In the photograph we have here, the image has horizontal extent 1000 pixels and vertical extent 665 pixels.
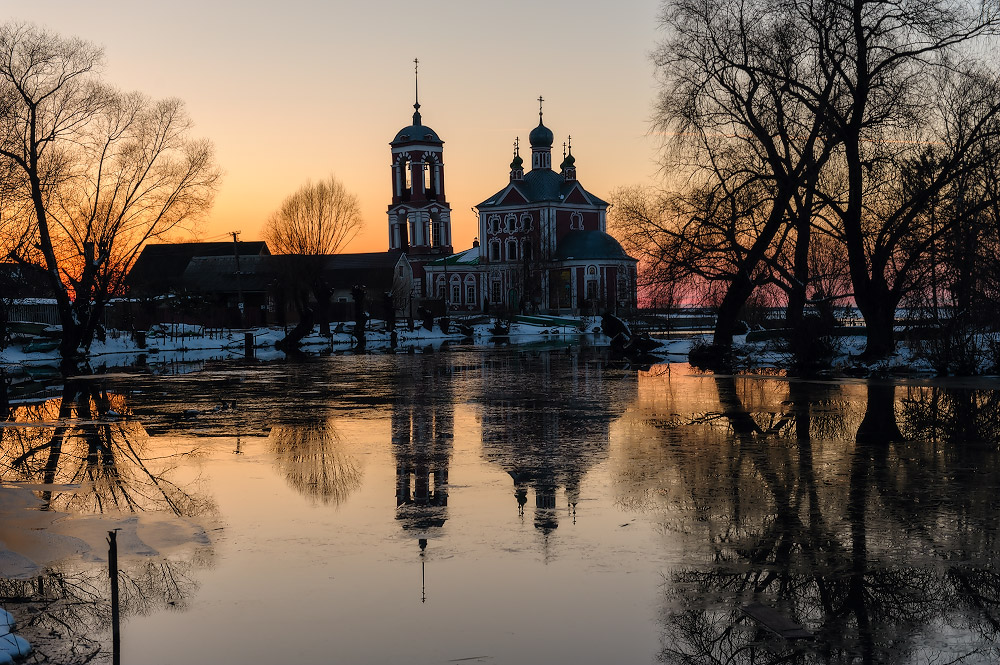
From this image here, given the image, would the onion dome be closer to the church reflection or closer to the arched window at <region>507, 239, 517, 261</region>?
the arched window at <region>507, 239, 517, 261</region>

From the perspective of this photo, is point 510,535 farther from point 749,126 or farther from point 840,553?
point 749,126

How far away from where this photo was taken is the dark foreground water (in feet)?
21.9

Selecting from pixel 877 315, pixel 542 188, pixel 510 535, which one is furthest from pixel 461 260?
pixel 510 535

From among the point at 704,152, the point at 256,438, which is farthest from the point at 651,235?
the point at 256,438

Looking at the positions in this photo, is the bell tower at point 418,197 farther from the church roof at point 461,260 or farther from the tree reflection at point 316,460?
the tree reflection at point 316,460

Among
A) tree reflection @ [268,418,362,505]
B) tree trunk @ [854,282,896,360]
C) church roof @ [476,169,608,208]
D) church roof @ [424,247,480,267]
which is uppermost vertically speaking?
church roof @ [476,169,608,208]

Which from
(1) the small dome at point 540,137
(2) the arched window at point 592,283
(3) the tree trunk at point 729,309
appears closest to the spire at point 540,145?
(1) the small dome at point 540,137

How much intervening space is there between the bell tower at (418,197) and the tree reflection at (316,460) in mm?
82574

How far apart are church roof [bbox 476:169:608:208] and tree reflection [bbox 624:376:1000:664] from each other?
85179 millimetres

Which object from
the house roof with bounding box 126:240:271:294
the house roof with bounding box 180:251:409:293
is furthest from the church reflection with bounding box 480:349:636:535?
the house roof with bounding box 126:240:271:294

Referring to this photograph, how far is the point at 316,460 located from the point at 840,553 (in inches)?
283

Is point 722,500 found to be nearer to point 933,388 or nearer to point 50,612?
point 50,612

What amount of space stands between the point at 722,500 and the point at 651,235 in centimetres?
2341

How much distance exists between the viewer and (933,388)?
73.3 feet
